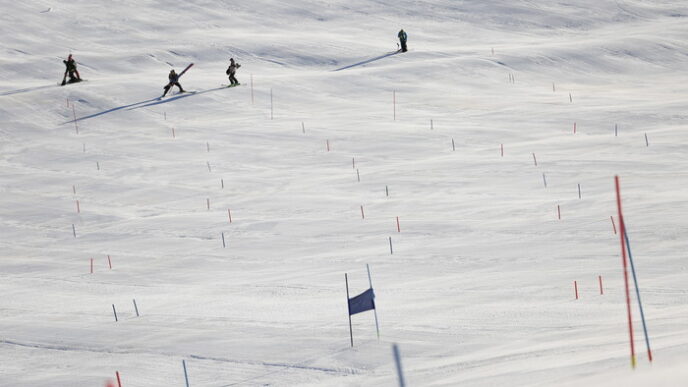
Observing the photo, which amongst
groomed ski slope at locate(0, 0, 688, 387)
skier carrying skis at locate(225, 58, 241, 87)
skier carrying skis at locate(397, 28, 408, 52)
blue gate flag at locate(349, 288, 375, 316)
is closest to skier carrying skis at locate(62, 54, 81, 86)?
groomed ski slope at locate(0, 0, 688, 387)

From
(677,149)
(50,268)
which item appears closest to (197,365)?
(50,268)

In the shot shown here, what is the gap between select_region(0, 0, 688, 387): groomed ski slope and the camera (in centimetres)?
1525

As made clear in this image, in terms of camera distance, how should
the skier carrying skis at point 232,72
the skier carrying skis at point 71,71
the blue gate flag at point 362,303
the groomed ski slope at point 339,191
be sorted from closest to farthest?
the blue gate flag at point 362,303 → the groomed ski slope at point 339,191 → the skier carrying skis at point 232,72 → the skier carrying skis at point 71,71

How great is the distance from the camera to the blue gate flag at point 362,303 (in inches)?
591

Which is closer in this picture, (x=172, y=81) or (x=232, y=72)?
(x=172, y=81)

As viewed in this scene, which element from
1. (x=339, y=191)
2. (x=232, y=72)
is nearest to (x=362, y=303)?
(x=339, y=191)

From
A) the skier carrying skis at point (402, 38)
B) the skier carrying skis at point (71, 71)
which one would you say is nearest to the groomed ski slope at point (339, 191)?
the skier carrying skis at point (71, 71)

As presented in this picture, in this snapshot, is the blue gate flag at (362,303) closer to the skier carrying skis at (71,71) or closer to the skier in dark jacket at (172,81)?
the skier in dark jacket at (172,81)

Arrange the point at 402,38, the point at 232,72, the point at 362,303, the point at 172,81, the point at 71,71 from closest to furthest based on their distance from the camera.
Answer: the point at 362,303, the point at 172,81, the point at 232,72, the point at 71,71, the point at 402,38

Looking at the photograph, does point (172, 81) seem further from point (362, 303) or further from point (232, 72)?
point (362, 303)

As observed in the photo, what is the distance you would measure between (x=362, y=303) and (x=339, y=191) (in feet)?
32.1

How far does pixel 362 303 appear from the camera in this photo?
15.1 metres

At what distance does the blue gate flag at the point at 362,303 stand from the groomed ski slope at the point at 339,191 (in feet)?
A: 1.76

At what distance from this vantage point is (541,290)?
55.2 ft
